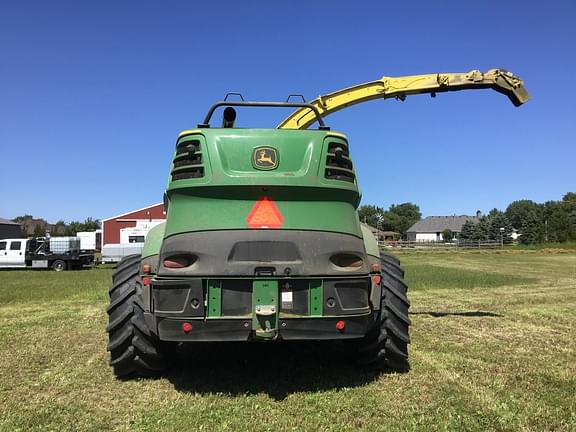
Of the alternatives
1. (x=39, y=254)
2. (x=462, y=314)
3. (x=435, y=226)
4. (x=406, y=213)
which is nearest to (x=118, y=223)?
(x=39, y=254)

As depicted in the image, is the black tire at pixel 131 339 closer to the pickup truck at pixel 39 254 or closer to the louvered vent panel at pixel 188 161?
the louvered vent panel at pixel 188 161

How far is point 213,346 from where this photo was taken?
22.0 feet

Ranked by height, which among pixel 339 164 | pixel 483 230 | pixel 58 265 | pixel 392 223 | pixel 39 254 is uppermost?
pixel 392 223

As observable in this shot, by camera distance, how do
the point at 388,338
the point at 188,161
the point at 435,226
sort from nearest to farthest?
the point at 188,161 < the point at 388,338 < the point at 435,226

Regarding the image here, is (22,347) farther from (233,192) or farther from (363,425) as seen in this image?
(363,425)

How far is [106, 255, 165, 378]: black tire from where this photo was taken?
5.04 metres

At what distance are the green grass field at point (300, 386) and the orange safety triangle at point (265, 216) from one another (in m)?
1.51

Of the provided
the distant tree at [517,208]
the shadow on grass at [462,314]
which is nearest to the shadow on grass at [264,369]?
the shadow on grass at [462,314]

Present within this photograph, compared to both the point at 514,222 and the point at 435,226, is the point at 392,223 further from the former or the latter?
the point at 514,222

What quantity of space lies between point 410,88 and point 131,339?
6.56 meters

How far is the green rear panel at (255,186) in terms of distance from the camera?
15.4ft

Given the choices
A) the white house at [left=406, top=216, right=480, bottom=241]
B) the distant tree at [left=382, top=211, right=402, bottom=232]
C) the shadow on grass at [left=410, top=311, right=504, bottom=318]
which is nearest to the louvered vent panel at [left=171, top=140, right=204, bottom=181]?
the shadow on grass at [left=410, top=311, right=504, bottom=318]

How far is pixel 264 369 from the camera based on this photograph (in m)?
5.60

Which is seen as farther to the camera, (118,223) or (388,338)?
(118,223)
